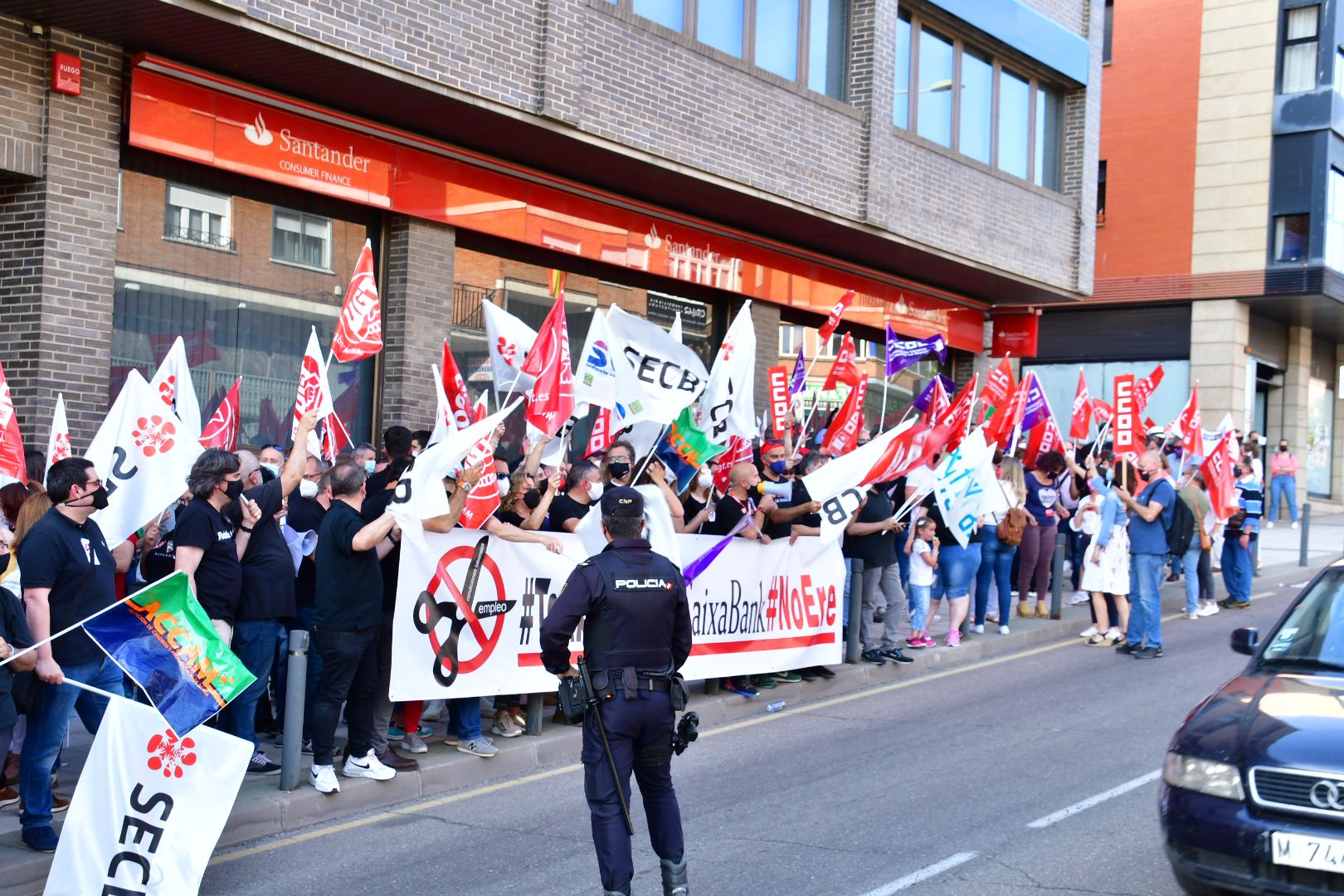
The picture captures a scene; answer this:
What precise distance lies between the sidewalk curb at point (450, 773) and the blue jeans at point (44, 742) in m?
0.22

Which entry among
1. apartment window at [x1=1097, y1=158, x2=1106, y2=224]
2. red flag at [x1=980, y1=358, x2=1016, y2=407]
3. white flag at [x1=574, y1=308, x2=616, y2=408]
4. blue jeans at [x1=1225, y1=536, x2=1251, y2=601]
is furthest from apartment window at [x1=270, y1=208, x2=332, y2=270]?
apartment window at [x1=1097, y1=158, x2=1106, y2=224]

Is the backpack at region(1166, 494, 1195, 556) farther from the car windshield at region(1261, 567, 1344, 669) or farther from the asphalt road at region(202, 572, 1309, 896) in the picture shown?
the car windshield at region(1261, 567, 1344, 669)

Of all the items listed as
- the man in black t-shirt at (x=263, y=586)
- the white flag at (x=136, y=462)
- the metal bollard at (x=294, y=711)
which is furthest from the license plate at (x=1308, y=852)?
the white flag at (x=136, y=462)

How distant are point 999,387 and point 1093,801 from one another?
8.47 m

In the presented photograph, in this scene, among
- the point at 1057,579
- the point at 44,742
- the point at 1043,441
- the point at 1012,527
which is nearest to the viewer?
the point at 44,742

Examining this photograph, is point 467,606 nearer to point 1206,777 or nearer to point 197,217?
point 1206,777

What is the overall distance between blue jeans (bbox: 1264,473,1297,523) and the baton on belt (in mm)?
26402

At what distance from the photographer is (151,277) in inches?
474

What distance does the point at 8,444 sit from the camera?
8.57 metres

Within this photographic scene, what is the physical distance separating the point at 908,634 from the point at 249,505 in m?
7.78

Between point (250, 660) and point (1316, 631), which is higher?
point (1316, 631)

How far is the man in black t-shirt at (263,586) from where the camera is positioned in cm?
813

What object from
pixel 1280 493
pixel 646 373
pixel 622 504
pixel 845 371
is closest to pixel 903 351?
pixel 845 371

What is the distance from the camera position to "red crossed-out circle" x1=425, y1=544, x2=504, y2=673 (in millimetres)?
8867
